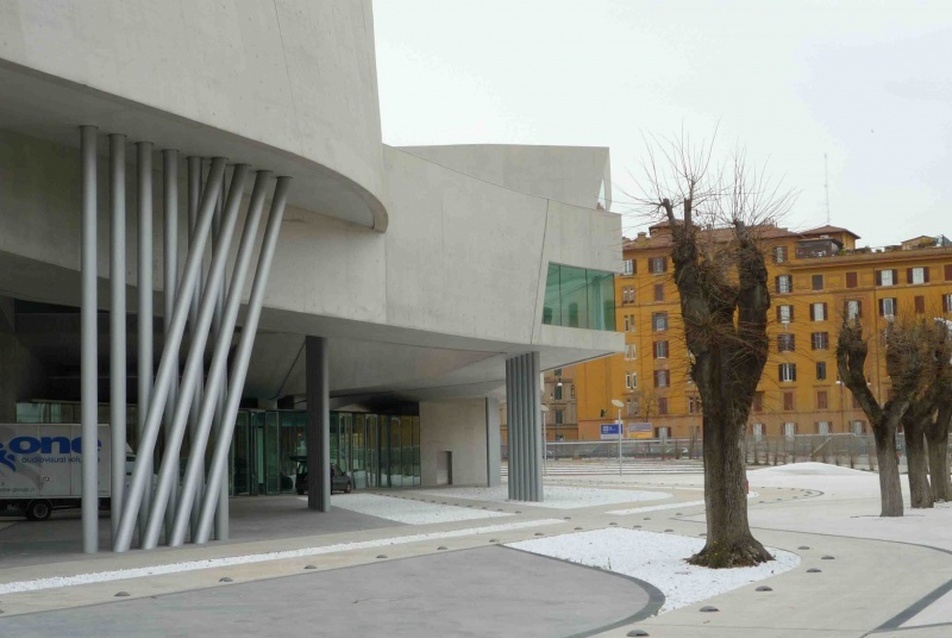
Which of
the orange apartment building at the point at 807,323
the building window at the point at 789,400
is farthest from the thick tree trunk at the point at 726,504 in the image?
the building window at the point at 789,400

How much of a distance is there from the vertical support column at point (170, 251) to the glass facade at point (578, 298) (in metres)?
14.4

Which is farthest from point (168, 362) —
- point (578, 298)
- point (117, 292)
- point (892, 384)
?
point (578, 298)

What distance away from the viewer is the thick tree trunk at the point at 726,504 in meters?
16.6

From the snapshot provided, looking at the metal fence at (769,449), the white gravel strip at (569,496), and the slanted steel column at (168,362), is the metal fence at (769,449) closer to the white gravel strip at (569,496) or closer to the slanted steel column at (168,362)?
the white gravel strip at (569,496)

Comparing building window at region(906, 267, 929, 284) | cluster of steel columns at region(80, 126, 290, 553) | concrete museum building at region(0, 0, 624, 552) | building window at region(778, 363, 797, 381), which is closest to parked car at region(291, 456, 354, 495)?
concrete museum building at region(0, 0, 624, 552)

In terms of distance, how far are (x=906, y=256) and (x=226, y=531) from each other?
83.4 meters

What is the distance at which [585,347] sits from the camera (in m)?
35.4

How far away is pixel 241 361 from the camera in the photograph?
22312 mm

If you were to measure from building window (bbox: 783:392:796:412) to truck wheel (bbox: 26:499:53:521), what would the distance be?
76845 mm

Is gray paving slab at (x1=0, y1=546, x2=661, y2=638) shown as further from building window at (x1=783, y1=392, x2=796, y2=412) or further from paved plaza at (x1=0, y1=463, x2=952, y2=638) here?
building window at (x1=783, y1=392, x2=796, y2=412)

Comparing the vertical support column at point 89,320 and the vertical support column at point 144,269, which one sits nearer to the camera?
the vertical support column at point 89,320

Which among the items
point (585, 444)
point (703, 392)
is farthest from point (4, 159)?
point (585, 444)

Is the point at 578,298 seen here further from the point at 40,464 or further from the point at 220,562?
the point at 220,562

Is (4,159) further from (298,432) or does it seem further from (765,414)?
(765,414)
